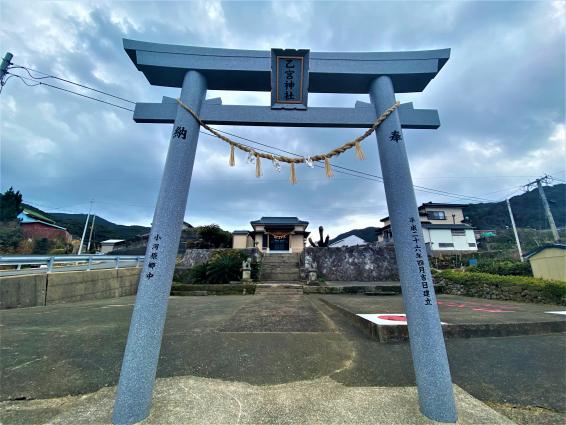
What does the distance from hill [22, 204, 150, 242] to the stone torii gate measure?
45.6 metres

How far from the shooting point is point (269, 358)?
2.93 meters

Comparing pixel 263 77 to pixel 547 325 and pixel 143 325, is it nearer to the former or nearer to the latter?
pixel 143 325

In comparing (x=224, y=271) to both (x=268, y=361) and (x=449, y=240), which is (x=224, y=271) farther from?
(x=449, y=240)

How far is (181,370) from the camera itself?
2.61m

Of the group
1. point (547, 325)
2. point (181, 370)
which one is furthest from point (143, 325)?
point (547, 325)

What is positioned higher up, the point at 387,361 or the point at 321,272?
the point at 321,272

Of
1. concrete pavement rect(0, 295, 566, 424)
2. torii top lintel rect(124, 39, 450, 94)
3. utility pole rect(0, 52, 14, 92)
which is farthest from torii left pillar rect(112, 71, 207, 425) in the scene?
utility pole rect(0, 52, 14, 92)

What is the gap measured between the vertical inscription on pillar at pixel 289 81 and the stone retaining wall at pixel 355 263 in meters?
12.6

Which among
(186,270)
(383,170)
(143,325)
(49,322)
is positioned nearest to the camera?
(143,325)

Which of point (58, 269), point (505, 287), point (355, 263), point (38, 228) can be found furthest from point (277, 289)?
point (38, 228)

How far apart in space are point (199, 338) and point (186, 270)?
39.8 ft

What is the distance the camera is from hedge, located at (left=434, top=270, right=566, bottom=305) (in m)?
7.14

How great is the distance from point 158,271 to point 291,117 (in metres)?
1.99

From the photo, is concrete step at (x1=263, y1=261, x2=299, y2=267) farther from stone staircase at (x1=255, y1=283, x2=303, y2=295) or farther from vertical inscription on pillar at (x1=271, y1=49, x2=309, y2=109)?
vertical inscription on pillar at (x1=271, y1=49, x2=309, y2=109)
